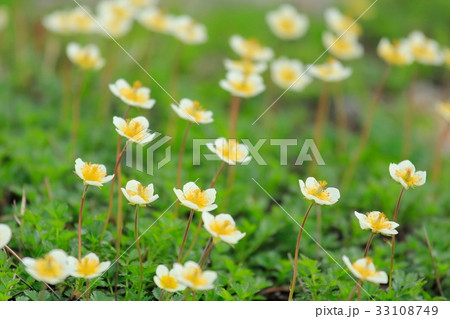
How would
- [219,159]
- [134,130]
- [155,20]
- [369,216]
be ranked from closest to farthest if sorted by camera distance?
[369,216] → [134,130] → [219,159] → [155,20]

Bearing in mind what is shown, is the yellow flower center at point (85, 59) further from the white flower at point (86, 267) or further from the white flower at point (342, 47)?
the white flower at point (86, 267)

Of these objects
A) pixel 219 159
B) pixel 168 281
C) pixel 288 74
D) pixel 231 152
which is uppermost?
pixel 231 152

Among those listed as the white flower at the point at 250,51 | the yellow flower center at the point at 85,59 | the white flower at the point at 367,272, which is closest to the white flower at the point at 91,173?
the white flower at the point at 367,272

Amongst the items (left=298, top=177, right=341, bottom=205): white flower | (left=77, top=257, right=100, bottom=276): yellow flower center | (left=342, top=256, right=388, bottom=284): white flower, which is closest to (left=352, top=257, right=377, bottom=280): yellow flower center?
(left=342, top=256, right=388, bottom=284): white flower

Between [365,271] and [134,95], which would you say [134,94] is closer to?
[134,95]

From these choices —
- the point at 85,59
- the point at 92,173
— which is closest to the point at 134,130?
the point at 92,173

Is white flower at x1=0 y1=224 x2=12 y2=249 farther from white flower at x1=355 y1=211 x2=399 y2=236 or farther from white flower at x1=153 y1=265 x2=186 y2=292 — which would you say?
white flower at x1=355 y1=211 x2=399 y2=236

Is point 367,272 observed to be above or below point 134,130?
below
